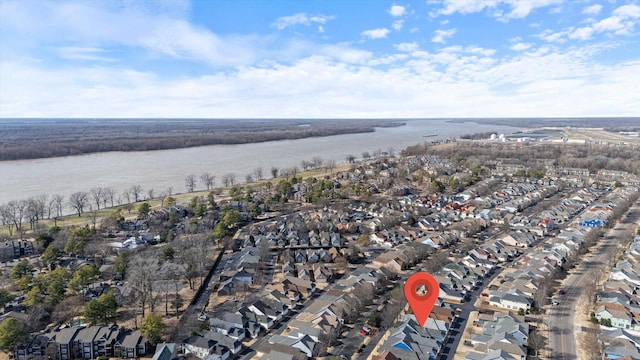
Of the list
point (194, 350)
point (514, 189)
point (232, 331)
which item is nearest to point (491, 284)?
point (232, 331)

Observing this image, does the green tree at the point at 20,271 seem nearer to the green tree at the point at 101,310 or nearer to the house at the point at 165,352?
the green tree at the point at 101,310

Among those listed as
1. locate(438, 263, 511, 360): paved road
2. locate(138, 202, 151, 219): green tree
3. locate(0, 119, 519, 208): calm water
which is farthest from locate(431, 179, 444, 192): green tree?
locate(138, 202, 151, 219): green tree

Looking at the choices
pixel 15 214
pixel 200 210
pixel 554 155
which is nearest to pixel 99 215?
pixel 15 214

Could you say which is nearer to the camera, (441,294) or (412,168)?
(441,294)

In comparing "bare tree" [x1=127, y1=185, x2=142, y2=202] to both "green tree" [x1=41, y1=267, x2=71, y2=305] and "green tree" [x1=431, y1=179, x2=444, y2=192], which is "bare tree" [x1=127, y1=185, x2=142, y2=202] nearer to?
"green tree" [x1=41, y1=267, x2=71, y2=305]

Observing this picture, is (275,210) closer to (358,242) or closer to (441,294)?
(358,242)
